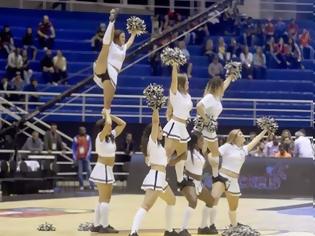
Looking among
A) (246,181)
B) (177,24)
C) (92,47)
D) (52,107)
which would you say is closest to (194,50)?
(177,24)

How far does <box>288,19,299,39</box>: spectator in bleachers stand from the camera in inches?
1057

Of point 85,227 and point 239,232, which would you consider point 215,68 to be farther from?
point 239,232

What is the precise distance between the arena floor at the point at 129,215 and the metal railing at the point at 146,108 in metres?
4.64

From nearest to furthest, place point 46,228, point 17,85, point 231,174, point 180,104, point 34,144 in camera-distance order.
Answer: point 180,104 → point 231,174 → point 46,228 → point 34,144 → point 17,85

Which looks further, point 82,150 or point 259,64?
point 259,64

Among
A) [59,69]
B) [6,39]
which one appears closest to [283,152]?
[59,69]

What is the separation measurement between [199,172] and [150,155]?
0.96 metres

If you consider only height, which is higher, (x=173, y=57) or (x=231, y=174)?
(x=173, y=57)

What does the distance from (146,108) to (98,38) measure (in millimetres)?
3222

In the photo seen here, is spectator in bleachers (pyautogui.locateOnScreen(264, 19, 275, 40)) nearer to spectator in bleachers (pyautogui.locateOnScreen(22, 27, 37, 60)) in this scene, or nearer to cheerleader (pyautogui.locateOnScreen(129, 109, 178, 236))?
spectator in bleachers (pyautogui.locateOnScreen(22, 27, 37, 60))

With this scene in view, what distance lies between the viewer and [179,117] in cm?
1034

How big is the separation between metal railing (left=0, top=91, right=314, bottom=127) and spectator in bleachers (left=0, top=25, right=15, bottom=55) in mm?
2275

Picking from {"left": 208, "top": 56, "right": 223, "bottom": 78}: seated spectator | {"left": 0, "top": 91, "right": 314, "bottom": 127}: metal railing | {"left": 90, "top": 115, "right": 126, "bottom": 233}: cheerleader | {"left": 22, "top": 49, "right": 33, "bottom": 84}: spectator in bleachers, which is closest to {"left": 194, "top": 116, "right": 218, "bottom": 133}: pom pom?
{"left": 90, "top": 115, "right": 126, "bottom": 233}: cheerleader

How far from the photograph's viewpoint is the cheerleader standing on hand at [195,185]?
10344mm
